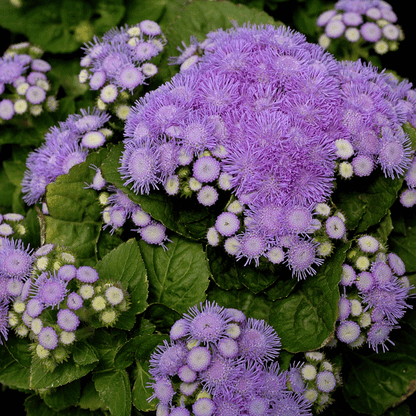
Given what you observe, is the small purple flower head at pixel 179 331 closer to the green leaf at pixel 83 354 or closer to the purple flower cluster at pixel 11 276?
the green leaf at pixel 83 354

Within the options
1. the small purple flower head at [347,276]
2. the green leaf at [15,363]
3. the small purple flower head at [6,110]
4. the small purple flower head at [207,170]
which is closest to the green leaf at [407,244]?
the small purple flower head at [347,276]

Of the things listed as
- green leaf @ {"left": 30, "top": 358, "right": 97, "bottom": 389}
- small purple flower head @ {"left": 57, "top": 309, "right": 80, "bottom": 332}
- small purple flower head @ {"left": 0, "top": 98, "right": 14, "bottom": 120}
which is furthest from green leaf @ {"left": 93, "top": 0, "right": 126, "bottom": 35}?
green leaf @ {"left": 30, "top": 358, "right": 97, "bottom": 389}

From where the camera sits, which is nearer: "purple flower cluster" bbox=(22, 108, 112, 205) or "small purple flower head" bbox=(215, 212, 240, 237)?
"small purple flower head" bbox=(215, 212, 240, 237)

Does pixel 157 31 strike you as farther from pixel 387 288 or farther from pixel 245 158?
pixel 387 288

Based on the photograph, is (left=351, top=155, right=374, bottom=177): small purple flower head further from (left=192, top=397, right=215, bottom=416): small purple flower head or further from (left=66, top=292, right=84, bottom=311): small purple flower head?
(left=66, top=292, right=84, bottom=311): small purple flower head

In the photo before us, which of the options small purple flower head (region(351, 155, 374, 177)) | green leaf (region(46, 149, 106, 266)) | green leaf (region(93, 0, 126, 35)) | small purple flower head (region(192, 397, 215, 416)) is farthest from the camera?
green leaf (region(93, 0, 126, 35))

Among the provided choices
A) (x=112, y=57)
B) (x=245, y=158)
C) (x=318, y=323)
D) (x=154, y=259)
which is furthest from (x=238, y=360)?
(x=112, y=57)
